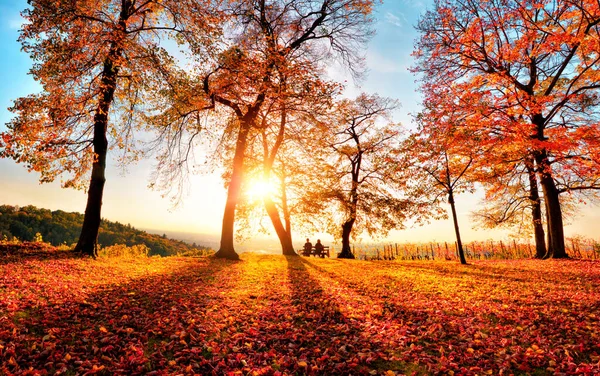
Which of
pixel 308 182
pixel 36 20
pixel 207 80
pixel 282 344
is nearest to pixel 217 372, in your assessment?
pixel 282 344

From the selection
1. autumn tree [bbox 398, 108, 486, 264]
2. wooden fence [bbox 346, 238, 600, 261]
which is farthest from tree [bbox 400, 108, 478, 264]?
wooden fence [bbox 346, 238, 600, 261]

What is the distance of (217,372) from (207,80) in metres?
13.9

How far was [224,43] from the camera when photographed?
504 inches

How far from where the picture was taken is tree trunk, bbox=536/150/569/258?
19703 millimetres

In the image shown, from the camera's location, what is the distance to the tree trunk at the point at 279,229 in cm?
2389

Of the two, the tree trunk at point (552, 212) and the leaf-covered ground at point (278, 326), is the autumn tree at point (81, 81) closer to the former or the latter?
the leaf-covered ground at point (278, 326)

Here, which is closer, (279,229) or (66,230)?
(279,229)

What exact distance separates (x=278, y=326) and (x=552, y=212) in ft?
69.6

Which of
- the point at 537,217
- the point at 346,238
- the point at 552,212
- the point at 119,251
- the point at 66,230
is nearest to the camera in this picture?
the point at 119,251

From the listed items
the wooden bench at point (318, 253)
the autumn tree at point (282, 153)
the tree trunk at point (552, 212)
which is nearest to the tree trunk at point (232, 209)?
the autumn tree at point (282, 153)

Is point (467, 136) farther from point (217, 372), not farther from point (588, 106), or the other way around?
point (217, 372)

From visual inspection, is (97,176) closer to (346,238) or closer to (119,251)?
(119,251)

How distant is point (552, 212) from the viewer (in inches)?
789

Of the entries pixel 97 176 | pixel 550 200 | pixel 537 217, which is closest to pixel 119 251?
pixel 97 176
